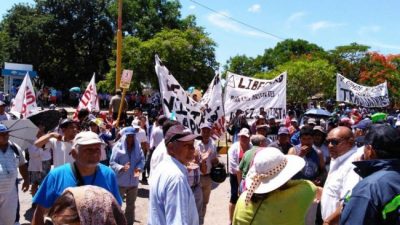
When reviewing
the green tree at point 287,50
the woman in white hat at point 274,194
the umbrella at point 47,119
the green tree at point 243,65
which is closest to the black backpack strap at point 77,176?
the woman in white hat at point 274,194

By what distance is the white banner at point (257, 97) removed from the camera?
1329 cm

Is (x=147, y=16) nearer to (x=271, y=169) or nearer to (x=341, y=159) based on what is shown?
(x=341, y=159)

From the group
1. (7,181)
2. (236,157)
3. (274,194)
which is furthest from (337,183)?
(7,181)

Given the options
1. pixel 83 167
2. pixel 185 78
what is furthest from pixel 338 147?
pixel 185 78

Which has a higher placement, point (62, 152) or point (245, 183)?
point (245, 183)

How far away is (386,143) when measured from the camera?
9.54 feet

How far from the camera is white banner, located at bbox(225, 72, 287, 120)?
43.6ft

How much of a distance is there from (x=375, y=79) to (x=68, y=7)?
1256 inches

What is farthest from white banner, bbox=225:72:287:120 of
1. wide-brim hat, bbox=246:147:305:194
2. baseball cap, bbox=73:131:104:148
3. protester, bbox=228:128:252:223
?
wide-brim hat, bbox=246:147:305:194

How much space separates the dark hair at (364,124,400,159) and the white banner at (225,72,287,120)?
33.5 feet

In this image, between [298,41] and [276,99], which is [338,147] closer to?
[276,99]

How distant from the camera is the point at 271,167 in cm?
307

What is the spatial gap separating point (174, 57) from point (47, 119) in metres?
27.3

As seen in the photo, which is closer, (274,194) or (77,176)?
(274,194)
